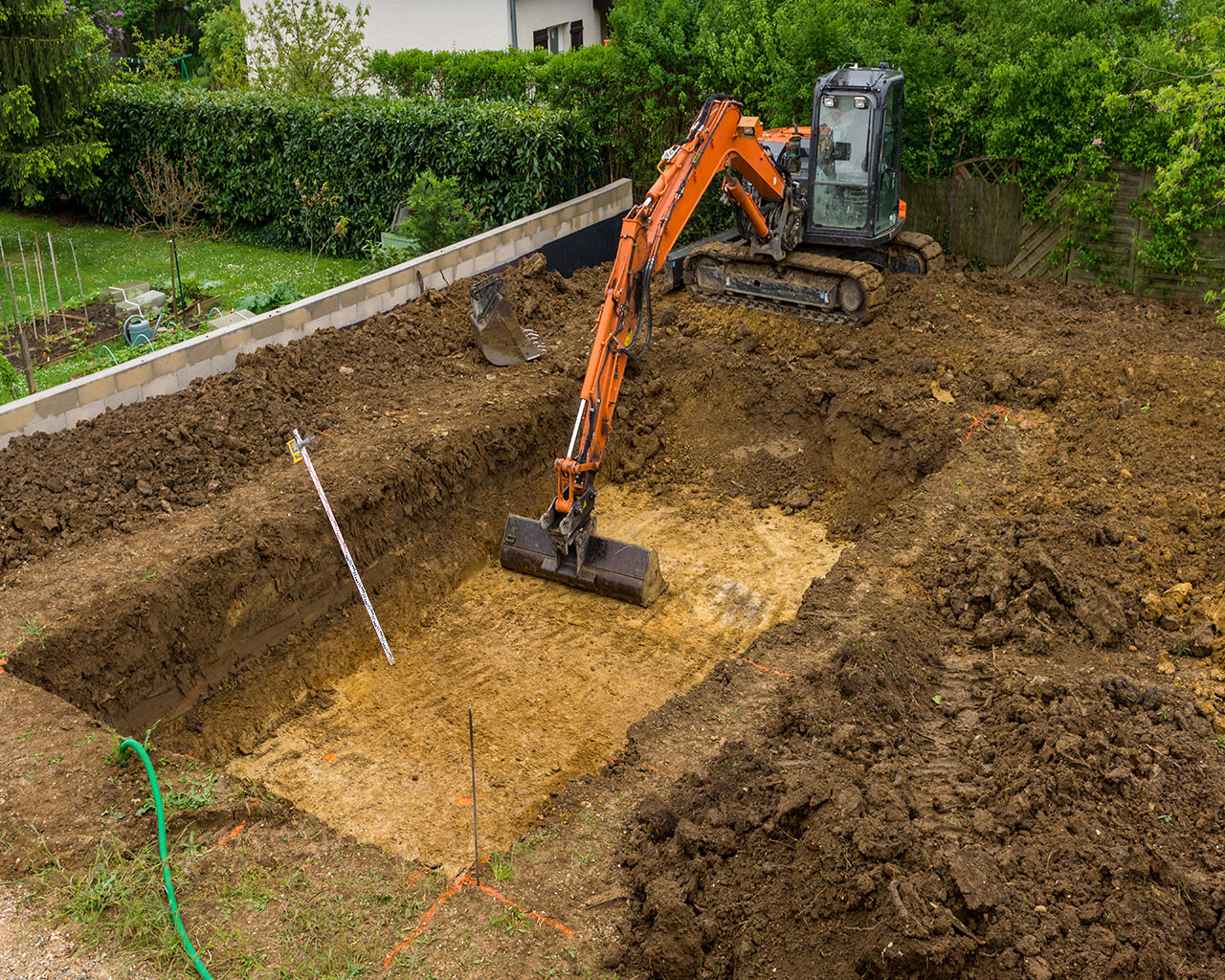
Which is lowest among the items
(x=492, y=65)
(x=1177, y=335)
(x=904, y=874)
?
(x=904, y=874)

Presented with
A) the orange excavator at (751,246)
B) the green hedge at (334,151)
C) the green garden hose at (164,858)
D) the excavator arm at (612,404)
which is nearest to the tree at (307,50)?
the green hedge at (334,151)

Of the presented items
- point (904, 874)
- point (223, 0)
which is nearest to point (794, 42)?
point (904, 874)

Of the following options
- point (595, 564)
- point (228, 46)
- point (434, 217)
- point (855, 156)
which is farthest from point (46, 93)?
point (595, 564)

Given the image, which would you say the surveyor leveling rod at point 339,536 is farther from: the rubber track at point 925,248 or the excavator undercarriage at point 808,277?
the rubber track at point 925,248

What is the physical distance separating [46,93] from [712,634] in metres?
14.3

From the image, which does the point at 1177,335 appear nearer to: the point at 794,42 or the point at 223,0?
the point at 794,42

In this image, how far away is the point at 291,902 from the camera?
608 centimetres

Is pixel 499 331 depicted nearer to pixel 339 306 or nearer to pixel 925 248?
pixel 339 306

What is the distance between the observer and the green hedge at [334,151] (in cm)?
1619

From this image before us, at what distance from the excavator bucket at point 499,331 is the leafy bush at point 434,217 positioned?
8.88 ft

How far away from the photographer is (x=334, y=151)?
17516mm

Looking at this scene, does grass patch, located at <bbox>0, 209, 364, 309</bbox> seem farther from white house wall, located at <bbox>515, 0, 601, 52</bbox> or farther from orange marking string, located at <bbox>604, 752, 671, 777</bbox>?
orange marking string, located at <bbox>604, 752, 671, 777</bbox>

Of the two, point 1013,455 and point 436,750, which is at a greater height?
point 1013,455

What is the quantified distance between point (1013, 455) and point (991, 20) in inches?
279
